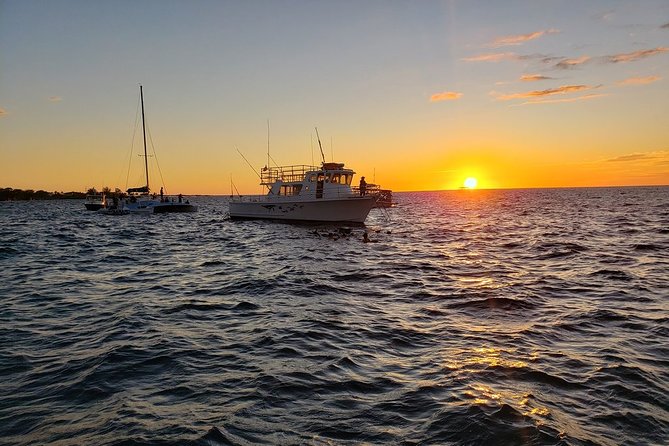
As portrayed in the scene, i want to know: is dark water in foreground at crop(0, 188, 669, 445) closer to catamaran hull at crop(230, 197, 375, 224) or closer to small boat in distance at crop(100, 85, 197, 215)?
catamaran hull at crop(230, 197, 375, 224)

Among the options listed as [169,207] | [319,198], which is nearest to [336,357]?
[319,198]

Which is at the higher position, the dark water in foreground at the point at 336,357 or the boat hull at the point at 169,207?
the boat hull at the point at 169,207

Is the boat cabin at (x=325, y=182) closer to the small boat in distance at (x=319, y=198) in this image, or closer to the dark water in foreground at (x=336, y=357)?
the small boat in distance at (x=319, y=198)

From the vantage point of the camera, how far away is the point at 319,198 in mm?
40219

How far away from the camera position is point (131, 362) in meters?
7.23

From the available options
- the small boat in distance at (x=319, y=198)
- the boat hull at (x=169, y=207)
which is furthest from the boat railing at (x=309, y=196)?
the boat hull at (x=169, y=207)

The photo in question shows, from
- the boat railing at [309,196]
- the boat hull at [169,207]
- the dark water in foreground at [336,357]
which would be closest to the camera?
the dark water in foreground at [336,357]

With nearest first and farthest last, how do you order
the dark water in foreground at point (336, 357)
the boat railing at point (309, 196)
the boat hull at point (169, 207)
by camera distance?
the dark water in foreground at point (336, 357) < the boat railing at point (309, 196) < the boat hull at point (169, 207)

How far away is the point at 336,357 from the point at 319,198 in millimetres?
33082

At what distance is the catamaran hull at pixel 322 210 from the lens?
39.0 m

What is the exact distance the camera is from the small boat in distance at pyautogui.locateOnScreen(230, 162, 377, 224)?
3909 centimetres

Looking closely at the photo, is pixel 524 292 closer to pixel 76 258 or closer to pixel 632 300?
pixel 632 300

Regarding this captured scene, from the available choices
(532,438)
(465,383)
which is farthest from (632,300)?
(532,438)

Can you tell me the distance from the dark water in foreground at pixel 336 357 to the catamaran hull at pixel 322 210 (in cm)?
2248
